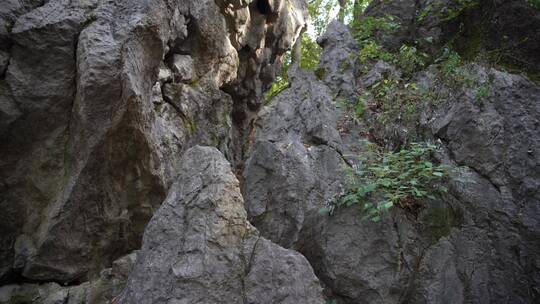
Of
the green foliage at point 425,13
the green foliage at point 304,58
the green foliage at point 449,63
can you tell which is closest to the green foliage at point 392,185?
the green foliage at point 449,63

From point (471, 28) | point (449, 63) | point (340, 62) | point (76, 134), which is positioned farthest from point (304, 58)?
point (76, 134)

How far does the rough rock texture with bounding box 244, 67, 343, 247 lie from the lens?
6.23 metres

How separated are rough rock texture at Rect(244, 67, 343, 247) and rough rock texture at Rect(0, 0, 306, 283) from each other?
1.75 meters

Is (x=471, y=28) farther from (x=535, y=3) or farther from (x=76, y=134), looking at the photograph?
(x=76, y=134)

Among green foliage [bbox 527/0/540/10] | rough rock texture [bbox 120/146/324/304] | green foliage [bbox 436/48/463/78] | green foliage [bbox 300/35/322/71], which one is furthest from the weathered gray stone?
green foliage [bbox 300/35/322/71]

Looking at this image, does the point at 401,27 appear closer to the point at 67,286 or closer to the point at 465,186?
the point at 465,186

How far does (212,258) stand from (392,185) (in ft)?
9.75

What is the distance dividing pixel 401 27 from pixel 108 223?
8.44 m

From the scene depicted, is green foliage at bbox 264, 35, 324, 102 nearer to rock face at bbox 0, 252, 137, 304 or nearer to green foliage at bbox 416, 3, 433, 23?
green foliage at bbox 416, 3, 433, 23

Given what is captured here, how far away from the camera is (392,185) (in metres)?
5.73

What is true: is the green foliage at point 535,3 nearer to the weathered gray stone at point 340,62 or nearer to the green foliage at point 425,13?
the green foliage at point 425,13

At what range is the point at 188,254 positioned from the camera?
4.27m

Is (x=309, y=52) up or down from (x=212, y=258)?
up

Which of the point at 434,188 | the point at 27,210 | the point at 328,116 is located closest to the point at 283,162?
the point at 328,116
